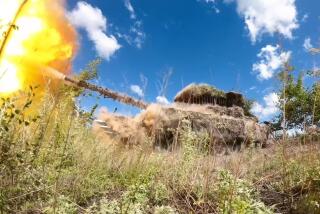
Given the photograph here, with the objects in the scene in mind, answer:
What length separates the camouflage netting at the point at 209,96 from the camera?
19.4 metres

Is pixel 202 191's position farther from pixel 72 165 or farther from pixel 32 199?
pixel 72 165

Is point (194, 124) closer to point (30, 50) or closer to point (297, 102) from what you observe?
point (30, 50)

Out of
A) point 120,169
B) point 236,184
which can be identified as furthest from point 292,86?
point 236,184

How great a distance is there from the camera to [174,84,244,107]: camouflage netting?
1944 centimetres

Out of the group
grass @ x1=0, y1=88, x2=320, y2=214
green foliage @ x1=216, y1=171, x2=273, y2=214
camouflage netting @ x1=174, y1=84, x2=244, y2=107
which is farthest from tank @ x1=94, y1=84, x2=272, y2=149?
green foliage @ x1=216, y1=171, x2=273, y2=214

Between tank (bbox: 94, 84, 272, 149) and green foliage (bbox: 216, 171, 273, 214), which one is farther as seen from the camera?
tank (bbox: 94, 84, 272, 149)

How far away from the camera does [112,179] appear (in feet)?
22.8

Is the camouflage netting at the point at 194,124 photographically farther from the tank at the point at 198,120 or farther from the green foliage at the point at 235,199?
the green foliage at the point at 235,199

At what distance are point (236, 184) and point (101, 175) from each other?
9.75ft

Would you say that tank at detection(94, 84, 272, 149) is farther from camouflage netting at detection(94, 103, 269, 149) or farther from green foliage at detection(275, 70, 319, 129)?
green foliage at detection(275, 70, 319, 129)

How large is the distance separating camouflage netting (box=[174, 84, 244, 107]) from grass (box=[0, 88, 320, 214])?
11440mm

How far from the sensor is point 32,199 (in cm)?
571

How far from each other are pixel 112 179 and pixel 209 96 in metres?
13.1

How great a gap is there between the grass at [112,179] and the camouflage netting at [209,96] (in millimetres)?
11440
